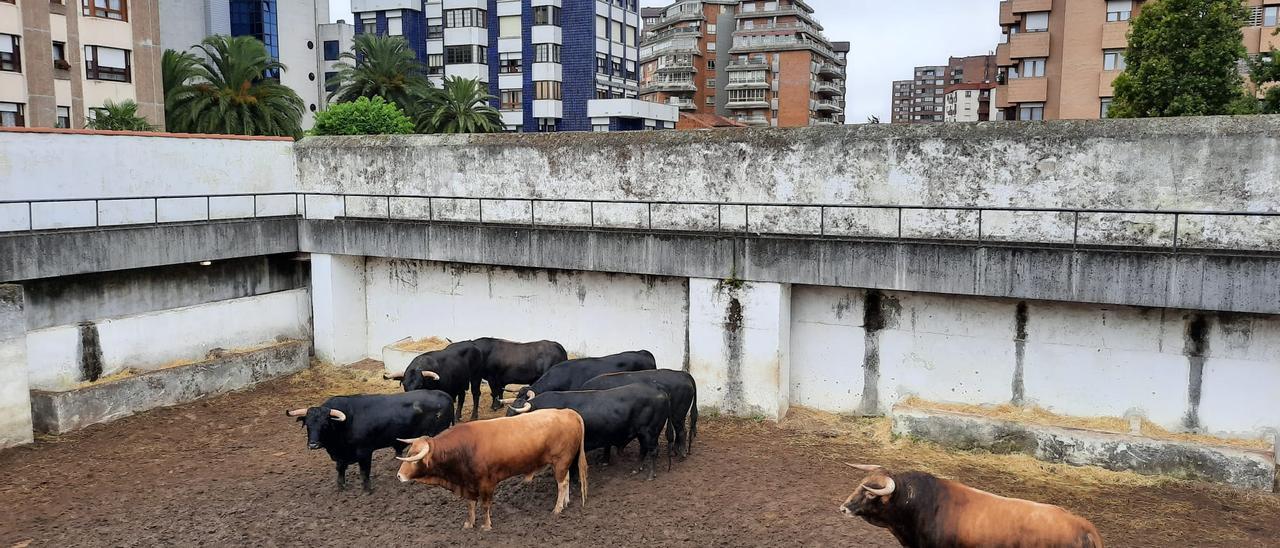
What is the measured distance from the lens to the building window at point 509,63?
5991cm

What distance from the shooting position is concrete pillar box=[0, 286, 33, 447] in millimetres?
14695

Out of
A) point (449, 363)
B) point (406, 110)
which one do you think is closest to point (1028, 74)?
point (406, 110)

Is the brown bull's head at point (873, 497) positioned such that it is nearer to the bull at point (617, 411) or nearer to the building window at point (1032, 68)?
the bull at point (617, 411)

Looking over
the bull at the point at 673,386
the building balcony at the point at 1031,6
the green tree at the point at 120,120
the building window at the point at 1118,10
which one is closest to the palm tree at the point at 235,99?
the green tree at the point at 120,120

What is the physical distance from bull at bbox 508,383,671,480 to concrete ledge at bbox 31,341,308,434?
28.6ft

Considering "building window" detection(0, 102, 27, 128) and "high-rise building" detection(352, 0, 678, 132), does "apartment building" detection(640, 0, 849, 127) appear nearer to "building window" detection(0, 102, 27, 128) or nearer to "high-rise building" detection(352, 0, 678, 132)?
"high-rise building" detection(352, 0, 678, 132)

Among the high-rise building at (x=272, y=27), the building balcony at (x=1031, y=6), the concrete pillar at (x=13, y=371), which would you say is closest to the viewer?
the concrete pillar at (x=13, y=371)

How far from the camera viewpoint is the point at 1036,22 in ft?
142

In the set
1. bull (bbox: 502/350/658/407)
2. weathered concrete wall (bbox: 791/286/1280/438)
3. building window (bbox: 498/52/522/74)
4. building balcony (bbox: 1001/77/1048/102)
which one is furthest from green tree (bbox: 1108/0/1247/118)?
building window (bbox: 498/52/522/74)

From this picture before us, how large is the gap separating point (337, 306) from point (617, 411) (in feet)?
33.7

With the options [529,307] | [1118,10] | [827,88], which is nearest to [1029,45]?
[1118,10]

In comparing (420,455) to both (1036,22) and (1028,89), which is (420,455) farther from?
(1036,22)

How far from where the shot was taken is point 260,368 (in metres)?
19.5

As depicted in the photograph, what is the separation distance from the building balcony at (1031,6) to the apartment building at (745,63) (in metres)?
38.8
